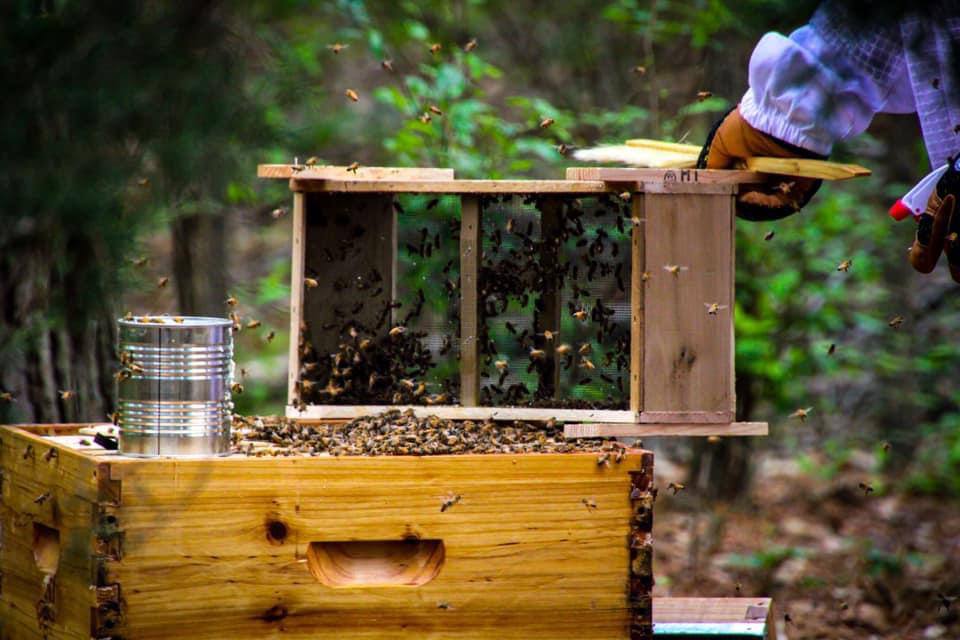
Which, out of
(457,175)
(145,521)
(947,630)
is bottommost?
(947,630)

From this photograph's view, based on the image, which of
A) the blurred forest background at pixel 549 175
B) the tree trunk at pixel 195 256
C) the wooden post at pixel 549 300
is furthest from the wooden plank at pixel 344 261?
the tree trunk at pixel 195 256

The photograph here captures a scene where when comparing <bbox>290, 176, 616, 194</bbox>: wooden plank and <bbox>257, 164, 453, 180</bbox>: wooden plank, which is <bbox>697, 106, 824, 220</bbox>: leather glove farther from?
<bbox>257, 164, 453, 180</bbox>: wooden plank

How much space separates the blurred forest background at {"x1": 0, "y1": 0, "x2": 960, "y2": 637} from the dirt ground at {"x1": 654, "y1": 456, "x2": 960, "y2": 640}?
2cm

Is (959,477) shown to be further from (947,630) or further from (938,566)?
(947,630)

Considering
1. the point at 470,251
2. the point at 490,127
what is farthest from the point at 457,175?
the point at 470,251

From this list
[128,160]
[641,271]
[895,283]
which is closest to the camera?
[128,160]

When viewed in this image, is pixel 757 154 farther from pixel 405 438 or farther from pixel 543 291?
pixel 405 438

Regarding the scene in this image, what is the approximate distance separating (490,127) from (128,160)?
3.12 metres

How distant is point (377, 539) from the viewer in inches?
98.7

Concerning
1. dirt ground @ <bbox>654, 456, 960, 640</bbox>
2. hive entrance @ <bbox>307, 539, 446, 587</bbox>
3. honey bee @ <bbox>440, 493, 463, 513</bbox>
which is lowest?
dirt ground @ <bbox>654, 456, 960, 640</bbox>

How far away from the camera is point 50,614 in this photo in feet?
8.56

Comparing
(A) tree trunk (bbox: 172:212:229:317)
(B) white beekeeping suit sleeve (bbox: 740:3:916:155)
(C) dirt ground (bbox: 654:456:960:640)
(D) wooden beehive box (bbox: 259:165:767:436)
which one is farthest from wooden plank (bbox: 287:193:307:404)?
(A) tree trunk (bbox: 172:212:229:317)

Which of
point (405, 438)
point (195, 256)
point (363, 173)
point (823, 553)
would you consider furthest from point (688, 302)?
point (195, 256)

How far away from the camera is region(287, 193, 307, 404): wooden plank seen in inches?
120
